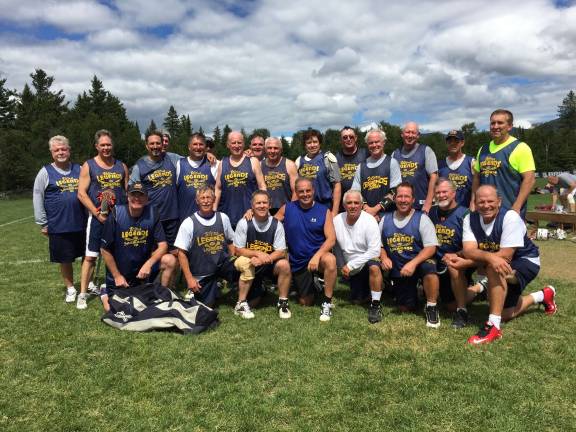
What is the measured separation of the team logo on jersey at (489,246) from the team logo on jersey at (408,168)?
1556 mm

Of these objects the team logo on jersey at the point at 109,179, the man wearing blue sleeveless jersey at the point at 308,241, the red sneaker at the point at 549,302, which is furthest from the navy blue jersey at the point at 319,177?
the red sneaker at the point at 549,302

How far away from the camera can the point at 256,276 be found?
5.34 meters

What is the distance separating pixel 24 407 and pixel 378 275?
357 cm

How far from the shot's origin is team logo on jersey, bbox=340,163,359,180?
5953 mm

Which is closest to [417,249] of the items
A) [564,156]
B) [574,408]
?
[574,408]

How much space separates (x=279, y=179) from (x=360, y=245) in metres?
1.49

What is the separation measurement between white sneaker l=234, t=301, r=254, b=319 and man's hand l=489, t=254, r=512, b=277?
267 cm

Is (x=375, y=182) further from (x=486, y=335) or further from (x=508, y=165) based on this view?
(x=486, y=335)

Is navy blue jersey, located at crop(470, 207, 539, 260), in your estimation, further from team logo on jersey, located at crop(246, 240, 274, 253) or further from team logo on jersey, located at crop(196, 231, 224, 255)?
team logo on jersey, located at crop(196, 231, 224, 255)

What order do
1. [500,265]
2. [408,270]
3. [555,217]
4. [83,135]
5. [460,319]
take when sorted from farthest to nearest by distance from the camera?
[83,135] → [555,217] → [408,270] → [460,319] → [500,265]

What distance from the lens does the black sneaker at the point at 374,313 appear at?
4.83 meters

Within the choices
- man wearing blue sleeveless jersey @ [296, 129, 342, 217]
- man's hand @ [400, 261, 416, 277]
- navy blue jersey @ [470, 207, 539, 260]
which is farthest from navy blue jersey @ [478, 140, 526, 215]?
man wearing blue sleeveless jersey @ [296, 129, 342, 217]

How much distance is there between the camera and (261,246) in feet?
17.4

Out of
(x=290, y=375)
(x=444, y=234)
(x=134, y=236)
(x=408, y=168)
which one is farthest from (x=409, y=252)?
(x=134, y=236)
